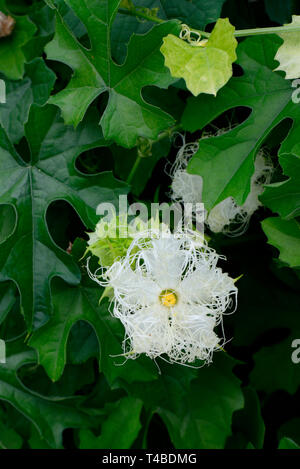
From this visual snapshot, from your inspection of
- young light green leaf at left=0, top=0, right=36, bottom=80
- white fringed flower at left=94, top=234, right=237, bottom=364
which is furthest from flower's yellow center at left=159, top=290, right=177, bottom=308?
young light green leaf at left=0, top=0, right=36, bottom=80

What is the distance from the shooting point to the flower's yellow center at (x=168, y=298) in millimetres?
766

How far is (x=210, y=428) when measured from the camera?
1065 mm

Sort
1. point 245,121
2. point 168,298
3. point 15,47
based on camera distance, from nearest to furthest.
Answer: point 168,298 → point 245,121 → point 15,47

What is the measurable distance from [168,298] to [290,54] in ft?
1.35

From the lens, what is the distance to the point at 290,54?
83 cm

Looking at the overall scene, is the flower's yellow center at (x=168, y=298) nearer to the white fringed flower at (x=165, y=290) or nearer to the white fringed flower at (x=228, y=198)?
the white fringed flower at (x=165, y=290)

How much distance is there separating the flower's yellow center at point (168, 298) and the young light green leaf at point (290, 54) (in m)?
0.38

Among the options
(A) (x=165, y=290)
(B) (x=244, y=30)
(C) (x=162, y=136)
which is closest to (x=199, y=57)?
(B) (x=244, y=30)

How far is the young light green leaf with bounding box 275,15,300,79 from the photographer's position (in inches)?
32.4

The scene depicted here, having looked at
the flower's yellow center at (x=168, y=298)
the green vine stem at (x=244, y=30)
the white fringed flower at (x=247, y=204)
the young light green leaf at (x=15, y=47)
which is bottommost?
the flower's yellow center at (x=168, y=298)

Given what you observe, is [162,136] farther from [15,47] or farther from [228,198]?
[15,47]

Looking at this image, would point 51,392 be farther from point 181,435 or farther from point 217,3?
point 217,3

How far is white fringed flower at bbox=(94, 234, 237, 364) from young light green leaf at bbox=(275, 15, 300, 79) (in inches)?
12.0

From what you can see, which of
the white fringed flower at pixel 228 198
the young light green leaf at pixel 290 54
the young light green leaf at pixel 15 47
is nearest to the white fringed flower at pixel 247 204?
the white fringed flower at pixel 228 198
